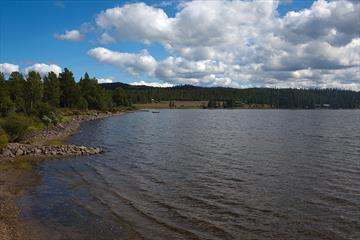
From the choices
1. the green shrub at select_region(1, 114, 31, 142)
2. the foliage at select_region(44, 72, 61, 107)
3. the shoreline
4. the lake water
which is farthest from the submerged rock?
the foliage at select_region(44, 72, 61, 107)

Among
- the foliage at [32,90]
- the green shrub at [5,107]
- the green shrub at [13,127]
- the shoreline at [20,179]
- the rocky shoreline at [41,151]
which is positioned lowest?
the shoreline at [20,179]

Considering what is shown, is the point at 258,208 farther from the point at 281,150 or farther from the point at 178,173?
the point at 281,150

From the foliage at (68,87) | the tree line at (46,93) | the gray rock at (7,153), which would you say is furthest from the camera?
the foliage at (68,87)

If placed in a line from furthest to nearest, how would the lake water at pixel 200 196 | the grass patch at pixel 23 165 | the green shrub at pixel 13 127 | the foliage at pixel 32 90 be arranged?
the foliage at pixel 32 90 → the green shrub at pixel 13 127 → the grass patch at pixel 23 165 → the lake water at pixel 200 196

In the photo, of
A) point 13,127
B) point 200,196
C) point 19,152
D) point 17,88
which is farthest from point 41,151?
point 17,88

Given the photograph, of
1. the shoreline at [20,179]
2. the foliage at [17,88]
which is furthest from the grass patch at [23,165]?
the foliage at [17,88]

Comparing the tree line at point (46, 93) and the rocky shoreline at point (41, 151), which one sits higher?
the tree line at point (46, 93)

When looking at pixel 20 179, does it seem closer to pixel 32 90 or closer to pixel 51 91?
pixel 32 90

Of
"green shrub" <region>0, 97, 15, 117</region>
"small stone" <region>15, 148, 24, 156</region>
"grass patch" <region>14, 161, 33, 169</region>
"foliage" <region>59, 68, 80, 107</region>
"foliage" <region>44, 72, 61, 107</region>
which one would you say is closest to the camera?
"grass patch" <region>14, 161, 33, 169</region>

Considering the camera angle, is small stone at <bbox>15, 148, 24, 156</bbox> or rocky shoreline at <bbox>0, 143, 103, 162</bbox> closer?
rocky shoreline at <bbox>0, 143, 103, 162</bbox>

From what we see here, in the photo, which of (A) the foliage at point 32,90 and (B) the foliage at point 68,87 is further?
(B) the foliage at point 68,87

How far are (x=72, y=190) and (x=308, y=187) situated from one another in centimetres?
1714

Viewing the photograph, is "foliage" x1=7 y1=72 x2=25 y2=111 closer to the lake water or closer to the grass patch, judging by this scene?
the lake water

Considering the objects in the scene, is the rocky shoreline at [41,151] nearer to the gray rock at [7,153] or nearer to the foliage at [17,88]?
the gray rock at [7,153]
